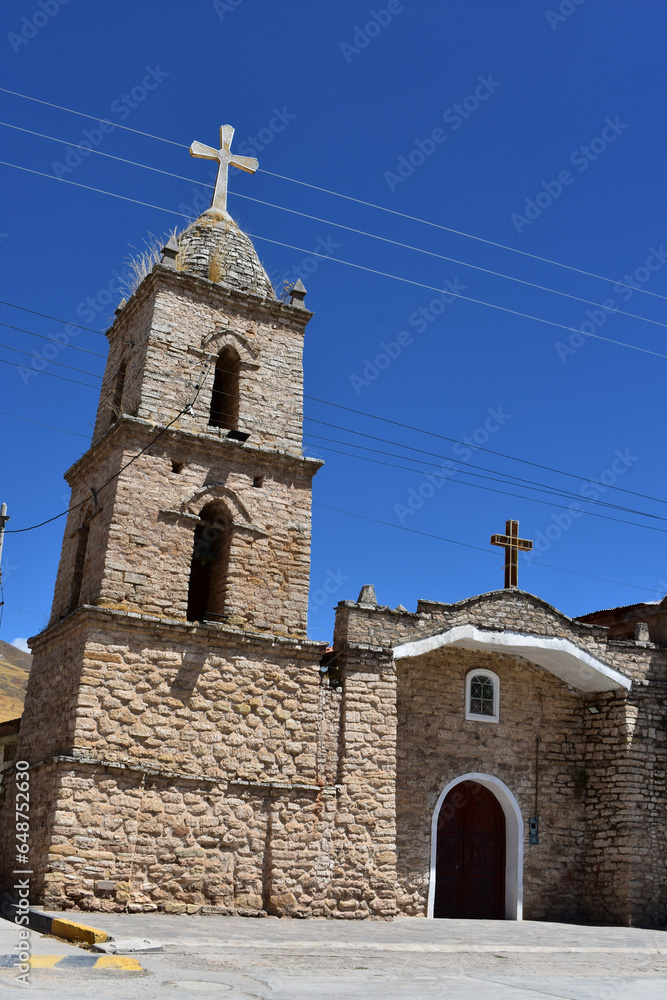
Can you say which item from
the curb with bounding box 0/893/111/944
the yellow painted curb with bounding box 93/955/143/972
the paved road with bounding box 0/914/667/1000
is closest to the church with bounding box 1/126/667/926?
the curb with bounding box 0/893/111/944

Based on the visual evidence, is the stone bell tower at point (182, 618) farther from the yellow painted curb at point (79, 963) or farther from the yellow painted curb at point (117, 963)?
the yellow painted curb at point (117, 963)

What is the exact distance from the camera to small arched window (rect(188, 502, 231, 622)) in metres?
14.4

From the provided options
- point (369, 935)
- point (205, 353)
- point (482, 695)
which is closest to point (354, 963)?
point (369, 935)

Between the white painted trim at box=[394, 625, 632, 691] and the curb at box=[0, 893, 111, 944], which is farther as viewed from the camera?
the white painted trim at box=[394, 625, 632, 691]

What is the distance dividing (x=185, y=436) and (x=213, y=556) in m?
2.09

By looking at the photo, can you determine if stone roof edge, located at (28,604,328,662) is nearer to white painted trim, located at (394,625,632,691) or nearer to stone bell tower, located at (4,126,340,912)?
stone bell tower, located at (4,126,340,912)

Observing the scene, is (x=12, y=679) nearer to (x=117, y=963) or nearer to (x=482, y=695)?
(x=482, y=695)

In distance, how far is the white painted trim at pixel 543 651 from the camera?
15.5m

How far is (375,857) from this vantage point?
14.1 metres

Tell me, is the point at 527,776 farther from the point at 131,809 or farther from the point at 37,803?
the point at 37,803

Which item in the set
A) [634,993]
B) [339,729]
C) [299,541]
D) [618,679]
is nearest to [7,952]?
[634,993]

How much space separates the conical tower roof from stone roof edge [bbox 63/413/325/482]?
317 centimetres

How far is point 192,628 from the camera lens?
44.1ft

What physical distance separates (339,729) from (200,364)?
662 centimetres
